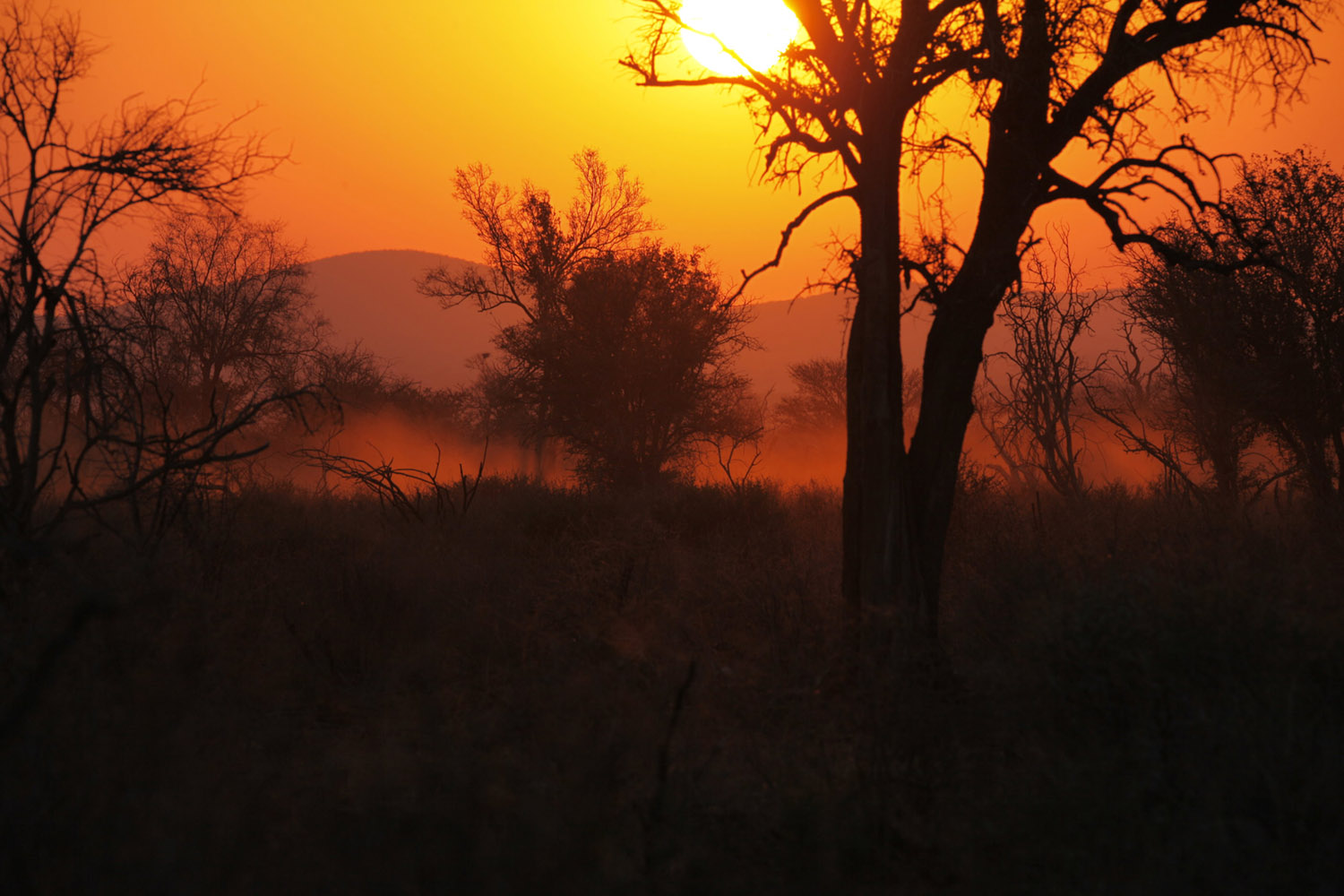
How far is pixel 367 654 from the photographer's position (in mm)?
6227

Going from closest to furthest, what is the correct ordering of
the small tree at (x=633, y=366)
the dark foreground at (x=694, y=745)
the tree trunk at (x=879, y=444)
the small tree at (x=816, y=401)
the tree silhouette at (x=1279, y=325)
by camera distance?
Result: the dark foreground at (x=694, y=745), the tree trunk at (x=879, y=444), the tree silhouette at (x=1279, y=325), the small tree at (x=633, y=366), the small tree at (x=816, y=401)

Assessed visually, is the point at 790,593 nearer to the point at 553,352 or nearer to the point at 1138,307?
the point at 1138,307

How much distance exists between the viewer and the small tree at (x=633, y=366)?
674 inches

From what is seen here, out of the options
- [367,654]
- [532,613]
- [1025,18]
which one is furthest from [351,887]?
[1025,18]

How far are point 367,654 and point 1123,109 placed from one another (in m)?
7.67

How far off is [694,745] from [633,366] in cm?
1310

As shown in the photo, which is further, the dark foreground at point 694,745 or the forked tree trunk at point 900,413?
the forked tree trunk at point 900,413

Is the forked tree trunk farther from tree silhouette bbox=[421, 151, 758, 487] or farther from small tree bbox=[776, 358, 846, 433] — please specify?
small tree bbox=[776, 358, 846, 433]

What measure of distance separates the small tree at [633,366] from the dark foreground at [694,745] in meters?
10.8

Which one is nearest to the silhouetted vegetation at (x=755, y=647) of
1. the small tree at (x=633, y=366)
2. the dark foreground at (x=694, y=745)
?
the dark foreground at (x=694, y=745)

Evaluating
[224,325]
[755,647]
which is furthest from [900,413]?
[224,325]

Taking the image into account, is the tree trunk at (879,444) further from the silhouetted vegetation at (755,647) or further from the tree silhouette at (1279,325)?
the tree silhouette at (1279,325)

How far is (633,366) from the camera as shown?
56.0ft

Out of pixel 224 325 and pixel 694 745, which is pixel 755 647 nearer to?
pixel 694 745
